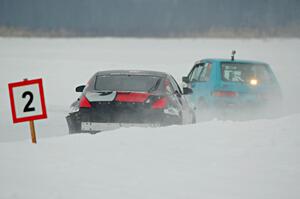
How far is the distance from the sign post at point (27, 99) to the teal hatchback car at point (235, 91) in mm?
6032

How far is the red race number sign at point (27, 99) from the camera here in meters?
9.98

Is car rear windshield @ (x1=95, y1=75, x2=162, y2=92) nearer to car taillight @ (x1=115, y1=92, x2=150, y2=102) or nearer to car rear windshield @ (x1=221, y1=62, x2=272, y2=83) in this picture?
car taillight @ (x1=115, y1=92, x2=150, y2=102)

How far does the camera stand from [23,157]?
866 centimetres

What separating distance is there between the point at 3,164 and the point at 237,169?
2.61 metres

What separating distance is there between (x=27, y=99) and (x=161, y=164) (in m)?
2.39

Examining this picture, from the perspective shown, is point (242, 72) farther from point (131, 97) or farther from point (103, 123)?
point (103, 123)

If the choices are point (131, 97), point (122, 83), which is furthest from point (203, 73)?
point (131, 97)

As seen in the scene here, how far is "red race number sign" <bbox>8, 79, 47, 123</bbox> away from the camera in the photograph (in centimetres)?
998

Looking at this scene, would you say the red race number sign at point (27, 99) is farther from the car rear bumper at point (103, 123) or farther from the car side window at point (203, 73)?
the car side window at point (203, 73)

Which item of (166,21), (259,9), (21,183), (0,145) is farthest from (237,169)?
(166,21)

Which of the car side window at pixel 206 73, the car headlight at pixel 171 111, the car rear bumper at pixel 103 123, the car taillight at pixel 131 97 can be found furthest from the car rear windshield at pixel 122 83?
the car side window at pixel 206 73

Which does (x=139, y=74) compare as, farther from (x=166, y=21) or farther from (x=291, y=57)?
(x=166, y=21)

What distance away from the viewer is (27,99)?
393 inches

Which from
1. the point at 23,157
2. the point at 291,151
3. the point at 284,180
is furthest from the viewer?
the point at 291,151
